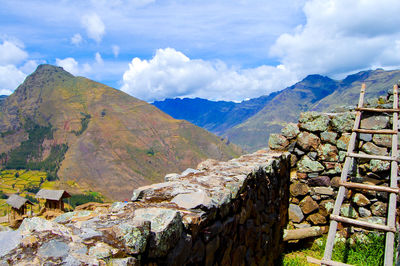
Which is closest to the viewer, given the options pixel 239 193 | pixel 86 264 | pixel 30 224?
pixel 86 264

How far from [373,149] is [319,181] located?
6.49ft

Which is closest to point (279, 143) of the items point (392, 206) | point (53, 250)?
point (392, 206)

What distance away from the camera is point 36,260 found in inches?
84.0

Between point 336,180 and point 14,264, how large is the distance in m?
9.42

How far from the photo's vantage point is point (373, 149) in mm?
8406

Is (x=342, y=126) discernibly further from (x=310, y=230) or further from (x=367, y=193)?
(x=310, y=230)

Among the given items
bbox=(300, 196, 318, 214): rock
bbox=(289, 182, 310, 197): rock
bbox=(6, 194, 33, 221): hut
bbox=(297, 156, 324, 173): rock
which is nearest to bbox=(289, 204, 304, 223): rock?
bbox=(300, 196, 318, 214): rock

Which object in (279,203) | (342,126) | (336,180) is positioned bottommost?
(279,203)

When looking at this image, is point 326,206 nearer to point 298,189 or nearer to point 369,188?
point 298,189

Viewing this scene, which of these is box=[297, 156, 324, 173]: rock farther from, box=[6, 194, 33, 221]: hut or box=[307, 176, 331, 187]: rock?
box=[6, 194, 33, 221]: hut

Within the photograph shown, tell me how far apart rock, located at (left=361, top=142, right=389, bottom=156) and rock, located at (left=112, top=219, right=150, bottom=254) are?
797cm

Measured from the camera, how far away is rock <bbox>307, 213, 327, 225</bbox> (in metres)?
9.48

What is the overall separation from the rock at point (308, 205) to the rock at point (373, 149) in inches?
95.6

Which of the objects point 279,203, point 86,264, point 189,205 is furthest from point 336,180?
point 86,264
